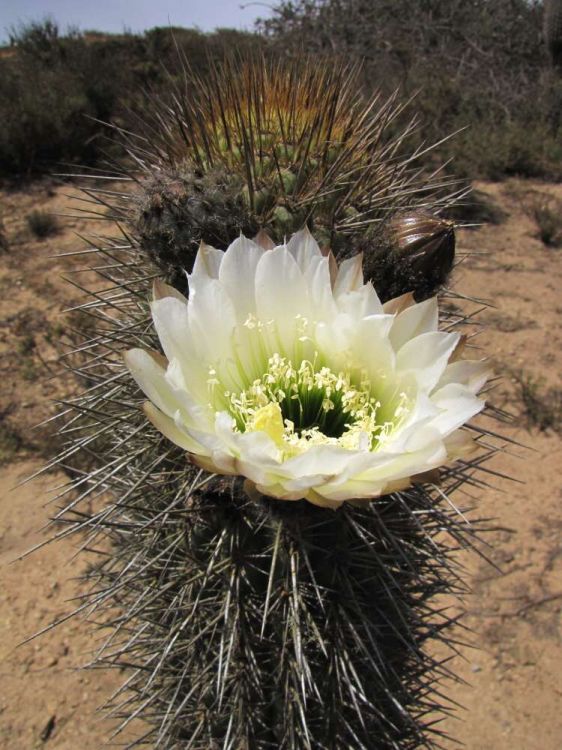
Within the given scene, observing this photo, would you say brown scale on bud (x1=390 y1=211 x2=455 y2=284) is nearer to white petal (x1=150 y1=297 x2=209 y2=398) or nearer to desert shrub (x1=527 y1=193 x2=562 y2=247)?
white petal (x1=150 y1=297 x2=209 y2=398)

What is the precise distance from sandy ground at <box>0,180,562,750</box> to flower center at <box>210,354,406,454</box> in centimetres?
106

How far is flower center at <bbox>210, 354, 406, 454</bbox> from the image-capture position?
3.47ft

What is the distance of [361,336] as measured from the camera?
106 cm

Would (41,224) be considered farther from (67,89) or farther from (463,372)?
(463,372)

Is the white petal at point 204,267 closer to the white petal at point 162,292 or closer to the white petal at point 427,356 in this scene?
the white petal at point 162,292

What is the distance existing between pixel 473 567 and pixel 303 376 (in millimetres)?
2571

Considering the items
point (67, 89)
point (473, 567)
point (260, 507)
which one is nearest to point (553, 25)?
point (67, 89)

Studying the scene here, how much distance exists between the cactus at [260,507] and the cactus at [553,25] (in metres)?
8.02

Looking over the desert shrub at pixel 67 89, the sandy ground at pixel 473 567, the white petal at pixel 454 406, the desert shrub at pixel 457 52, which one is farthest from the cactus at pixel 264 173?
the desert shrub at pixel 457 52

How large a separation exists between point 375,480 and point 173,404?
11.9 inches

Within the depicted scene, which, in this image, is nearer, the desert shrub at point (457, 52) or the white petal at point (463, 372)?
the white petal at point (463, 372)

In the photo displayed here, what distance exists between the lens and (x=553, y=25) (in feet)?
26.7

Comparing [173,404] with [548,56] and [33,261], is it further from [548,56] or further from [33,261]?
[548,56]

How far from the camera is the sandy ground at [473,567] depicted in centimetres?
268
